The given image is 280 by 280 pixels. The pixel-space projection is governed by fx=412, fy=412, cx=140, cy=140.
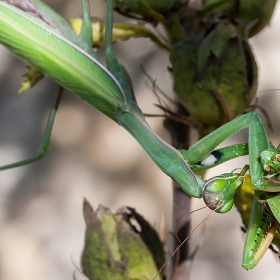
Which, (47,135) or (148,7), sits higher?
(148,7)

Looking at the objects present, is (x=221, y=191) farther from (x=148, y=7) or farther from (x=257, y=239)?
(x=148, y=7)

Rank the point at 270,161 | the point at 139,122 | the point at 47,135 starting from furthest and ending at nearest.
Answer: the point at 47,135, the point at 139,122, the point at 270,161

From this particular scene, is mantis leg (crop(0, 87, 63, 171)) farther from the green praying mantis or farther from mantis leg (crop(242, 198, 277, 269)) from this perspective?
mantis leg (crop(242, 198, 277, 269))

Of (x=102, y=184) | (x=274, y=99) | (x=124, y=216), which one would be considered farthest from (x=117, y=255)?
(x=274, y=99)

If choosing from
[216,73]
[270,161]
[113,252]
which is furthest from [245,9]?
[113,252]

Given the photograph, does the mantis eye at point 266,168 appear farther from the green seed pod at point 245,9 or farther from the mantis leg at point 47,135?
the mantis leg at point 47,135

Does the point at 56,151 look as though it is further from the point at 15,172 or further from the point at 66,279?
the point at 66,279
